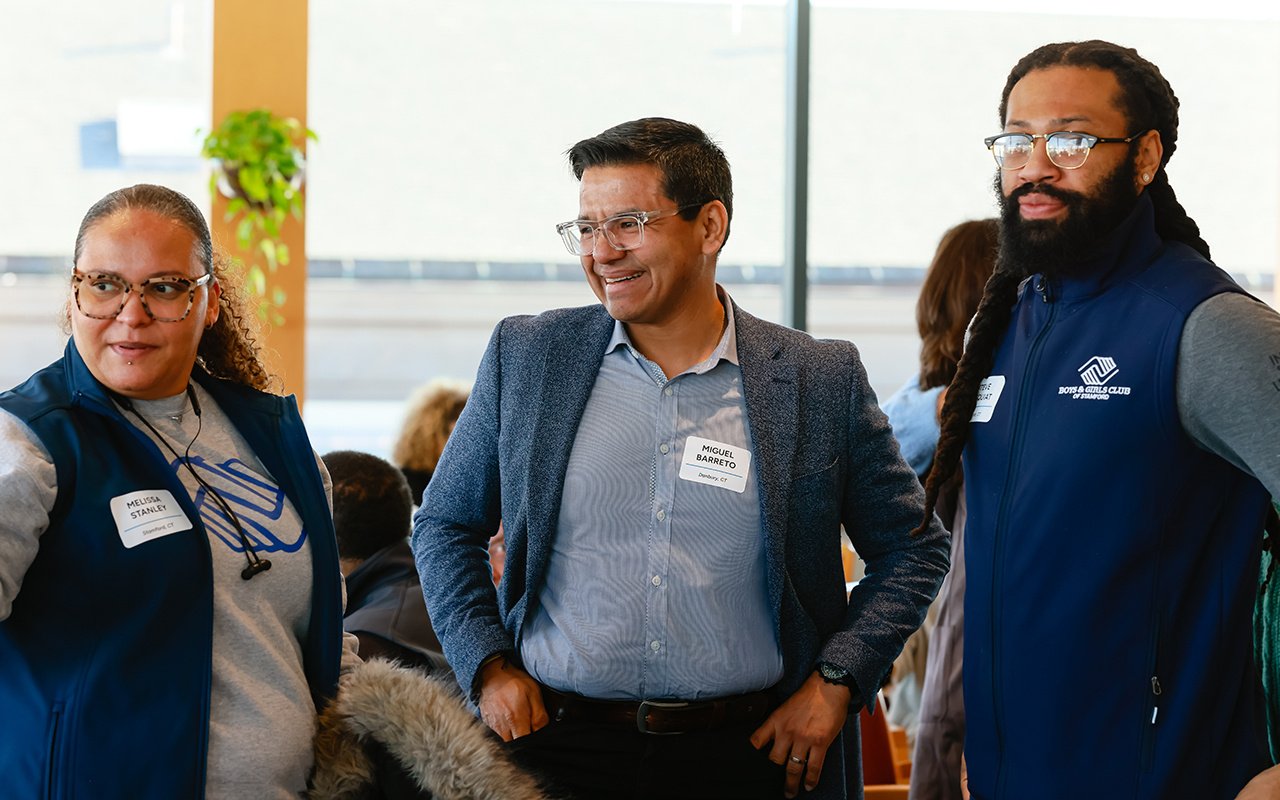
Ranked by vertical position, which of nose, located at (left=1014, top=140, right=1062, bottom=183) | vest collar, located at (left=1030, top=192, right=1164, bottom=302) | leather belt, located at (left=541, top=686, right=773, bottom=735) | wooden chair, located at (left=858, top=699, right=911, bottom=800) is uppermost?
nose, located at (left=1014, top=140, right=1062, bottom=183)

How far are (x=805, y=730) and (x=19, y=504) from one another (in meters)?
1.17

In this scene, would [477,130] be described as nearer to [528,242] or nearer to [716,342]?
[528,242]

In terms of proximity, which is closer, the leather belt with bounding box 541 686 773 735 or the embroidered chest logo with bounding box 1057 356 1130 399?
the embroidered chest logo with bounding box 1057 356 1130 399

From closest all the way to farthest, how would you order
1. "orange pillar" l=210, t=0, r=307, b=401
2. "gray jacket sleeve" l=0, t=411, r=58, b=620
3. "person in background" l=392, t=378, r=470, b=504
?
"gray jacket sleeve" l=0, t=411, r=58, b=620 < "person in background" l=392, t=378, r=470, b=504 < "orange pillar" l=210, t=0, r=307, b=401

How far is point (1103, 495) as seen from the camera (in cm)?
169

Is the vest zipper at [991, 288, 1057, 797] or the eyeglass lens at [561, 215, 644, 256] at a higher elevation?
the eyeglass lens at [561, 215, 644, 256]

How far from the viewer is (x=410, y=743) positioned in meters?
1.71

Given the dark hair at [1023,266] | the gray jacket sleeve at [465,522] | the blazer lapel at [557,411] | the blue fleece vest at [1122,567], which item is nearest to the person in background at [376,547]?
the gray jacket sleeve at [465,522]

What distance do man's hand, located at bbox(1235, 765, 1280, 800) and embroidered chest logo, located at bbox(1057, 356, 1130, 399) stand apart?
0.50 meters

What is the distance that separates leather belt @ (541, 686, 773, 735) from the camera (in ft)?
6.45

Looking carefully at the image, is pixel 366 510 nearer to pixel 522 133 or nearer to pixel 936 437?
pixel 936 437

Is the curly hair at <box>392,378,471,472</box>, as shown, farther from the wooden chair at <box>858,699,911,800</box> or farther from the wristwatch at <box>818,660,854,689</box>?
the wristwatch at <box>818,660,854,689</box>

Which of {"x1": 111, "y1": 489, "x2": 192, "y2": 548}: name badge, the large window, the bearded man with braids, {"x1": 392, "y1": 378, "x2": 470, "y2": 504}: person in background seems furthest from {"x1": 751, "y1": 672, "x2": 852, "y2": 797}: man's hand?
the large window

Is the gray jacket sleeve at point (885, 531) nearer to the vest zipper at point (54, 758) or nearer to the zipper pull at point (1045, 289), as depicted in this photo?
the zipper pull at point (1045, 289)
